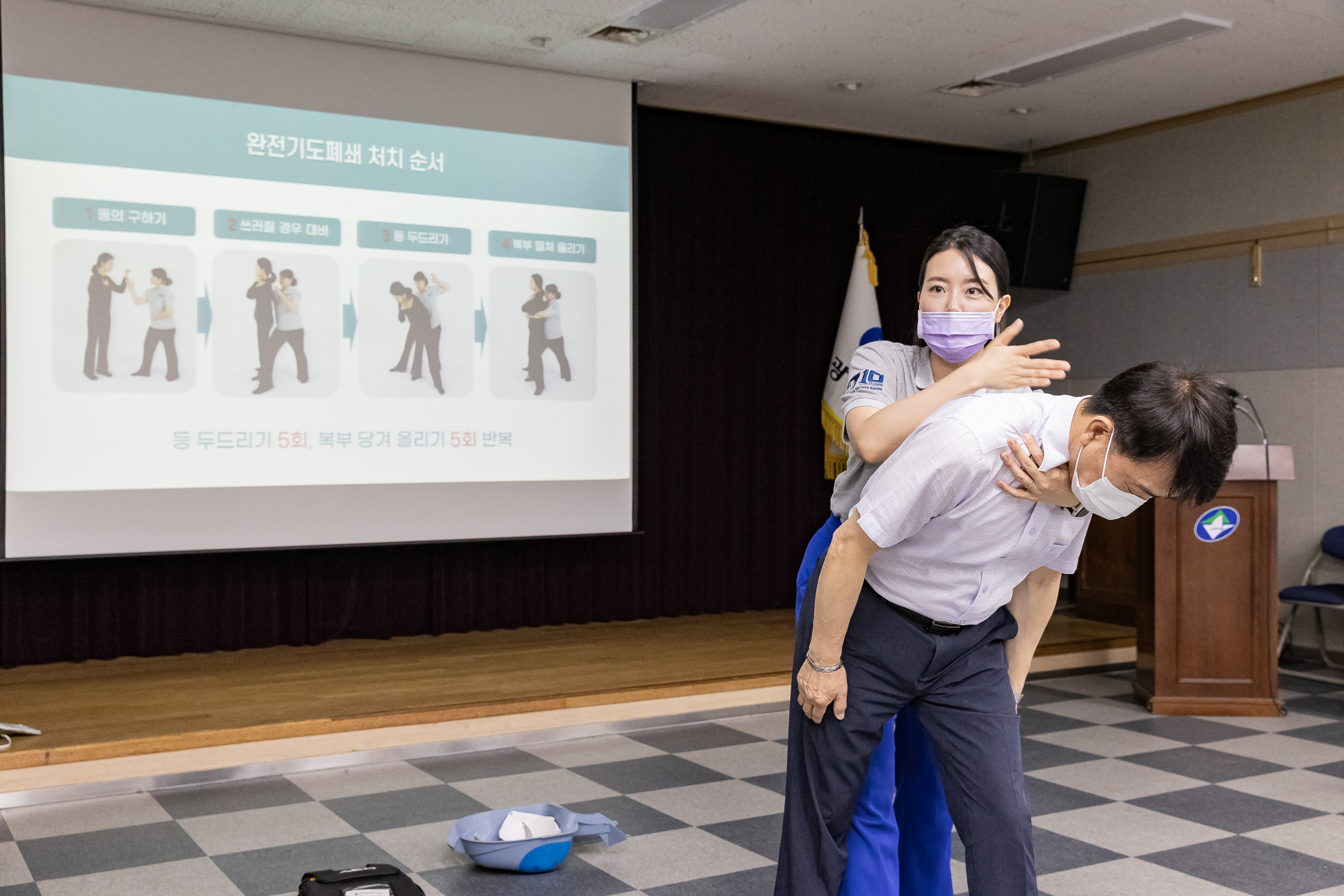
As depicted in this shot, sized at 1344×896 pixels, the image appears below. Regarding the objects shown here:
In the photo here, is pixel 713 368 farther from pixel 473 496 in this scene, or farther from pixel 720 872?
pixel 720 872

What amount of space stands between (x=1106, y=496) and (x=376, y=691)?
11.1ft

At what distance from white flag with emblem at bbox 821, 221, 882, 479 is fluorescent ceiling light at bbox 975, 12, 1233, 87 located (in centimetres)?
125

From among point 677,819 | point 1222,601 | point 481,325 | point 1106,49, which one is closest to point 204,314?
point 481,325

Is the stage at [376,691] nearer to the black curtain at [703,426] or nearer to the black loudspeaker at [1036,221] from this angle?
the black curtain at [703,426]

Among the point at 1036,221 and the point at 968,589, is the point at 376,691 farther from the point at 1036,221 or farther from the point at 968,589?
the point at 1036,221

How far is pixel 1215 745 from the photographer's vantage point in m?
4.21

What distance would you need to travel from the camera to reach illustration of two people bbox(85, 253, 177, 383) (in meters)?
4.66

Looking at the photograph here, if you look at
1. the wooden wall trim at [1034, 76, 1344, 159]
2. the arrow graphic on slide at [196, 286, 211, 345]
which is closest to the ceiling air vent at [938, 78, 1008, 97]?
the wooden wall trim at [1034, 76, 1344, 159]

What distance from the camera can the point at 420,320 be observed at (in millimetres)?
5270

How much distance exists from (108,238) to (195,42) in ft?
2.88

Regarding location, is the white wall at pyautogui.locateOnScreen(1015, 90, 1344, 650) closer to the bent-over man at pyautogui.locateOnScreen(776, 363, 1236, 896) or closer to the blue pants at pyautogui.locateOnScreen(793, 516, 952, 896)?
the blue pants at pyautogui.locateOnScreen(793, 516, 952, 896)

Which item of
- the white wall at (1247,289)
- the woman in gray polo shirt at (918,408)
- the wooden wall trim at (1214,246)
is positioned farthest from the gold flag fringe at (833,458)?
the woman in gray polo shirt at (918,408)

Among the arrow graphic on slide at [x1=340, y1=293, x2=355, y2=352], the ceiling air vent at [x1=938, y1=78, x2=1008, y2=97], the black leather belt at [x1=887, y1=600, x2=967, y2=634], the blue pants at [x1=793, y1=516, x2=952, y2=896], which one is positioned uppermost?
the ceiling air vent at [x1=938, y1=78, x2=1008, y2=97]

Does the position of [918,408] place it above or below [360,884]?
above
